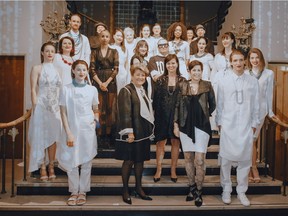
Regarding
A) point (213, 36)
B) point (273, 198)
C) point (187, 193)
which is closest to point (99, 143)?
point (187, 193)

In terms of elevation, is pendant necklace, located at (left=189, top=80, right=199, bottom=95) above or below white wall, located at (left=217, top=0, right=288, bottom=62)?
below

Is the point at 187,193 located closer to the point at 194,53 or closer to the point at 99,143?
the point at 99,143

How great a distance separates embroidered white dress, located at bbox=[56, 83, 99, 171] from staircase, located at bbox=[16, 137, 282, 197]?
1.64ft

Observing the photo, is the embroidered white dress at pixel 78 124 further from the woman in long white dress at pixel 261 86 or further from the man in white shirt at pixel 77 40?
the woman in long white dress at pixel 261 86

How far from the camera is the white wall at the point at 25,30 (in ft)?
19.3

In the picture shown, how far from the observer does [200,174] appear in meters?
3.80

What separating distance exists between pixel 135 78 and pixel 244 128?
1.33 metres

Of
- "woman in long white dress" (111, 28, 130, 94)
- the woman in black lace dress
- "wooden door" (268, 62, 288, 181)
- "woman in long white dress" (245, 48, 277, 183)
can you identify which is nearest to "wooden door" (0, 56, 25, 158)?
"woman in long white dress" (111, 28, 130, 94)

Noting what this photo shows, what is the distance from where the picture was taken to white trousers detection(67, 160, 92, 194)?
375 cm

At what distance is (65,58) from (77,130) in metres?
1.06

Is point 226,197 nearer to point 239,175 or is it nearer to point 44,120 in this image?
point 239,175

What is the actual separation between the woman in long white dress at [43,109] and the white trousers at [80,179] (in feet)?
1.78

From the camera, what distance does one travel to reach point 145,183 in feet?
13.5

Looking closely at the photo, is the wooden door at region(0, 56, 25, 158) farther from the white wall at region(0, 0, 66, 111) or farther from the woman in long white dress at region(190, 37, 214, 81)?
the woman in long white dress at region(190, 37, 214, 81)
